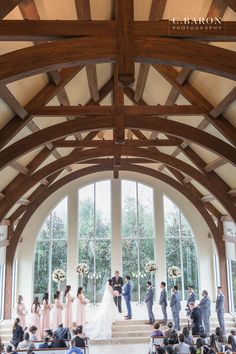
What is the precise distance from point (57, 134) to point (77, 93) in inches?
54.7

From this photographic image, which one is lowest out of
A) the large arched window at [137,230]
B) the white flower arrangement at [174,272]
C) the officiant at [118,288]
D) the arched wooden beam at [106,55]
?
the officiant at [118,288]

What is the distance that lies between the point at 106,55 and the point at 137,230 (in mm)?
9517

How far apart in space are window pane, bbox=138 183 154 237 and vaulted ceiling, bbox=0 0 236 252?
3.50 feet

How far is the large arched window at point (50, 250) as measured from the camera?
1166 cm

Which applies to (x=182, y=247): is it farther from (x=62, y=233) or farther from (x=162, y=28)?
(x=162, y=28)

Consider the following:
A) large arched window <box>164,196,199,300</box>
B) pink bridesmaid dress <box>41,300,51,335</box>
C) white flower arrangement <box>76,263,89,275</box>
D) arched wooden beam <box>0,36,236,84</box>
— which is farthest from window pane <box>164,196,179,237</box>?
arched wooden beam <box>0,36,236,84</box>

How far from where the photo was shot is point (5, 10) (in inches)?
125

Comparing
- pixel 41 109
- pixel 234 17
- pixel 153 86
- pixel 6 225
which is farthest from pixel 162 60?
pixel 6 225

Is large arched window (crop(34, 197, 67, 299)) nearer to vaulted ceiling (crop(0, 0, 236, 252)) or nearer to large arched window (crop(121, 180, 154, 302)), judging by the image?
vaulted ceiling (crop(0, 0, 236, 252))

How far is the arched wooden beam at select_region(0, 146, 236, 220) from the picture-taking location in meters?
7.93

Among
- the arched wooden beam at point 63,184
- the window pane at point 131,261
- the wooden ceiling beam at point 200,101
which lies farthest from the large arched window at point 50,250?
the wooden ceiling beam at point 200,101

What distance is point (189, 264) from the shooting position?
39.4 feet

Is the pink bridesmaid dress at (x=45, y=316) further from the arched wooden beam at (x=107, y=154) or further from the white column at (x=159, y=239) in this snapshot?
the white column at (x=159, y=239)

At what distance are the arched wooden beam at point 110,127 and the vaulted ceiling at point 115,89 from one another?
19mm
